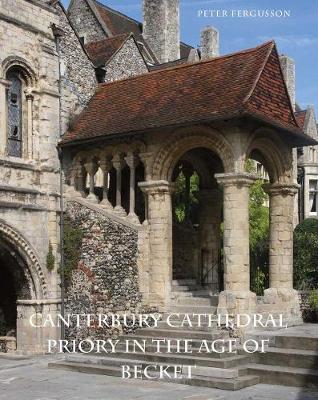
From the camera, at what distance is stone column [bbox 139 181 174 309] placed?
1491cm

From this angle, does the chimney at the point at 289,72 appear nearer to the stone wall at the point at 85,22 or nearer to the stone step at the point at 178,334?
the stone wall at the point at 85,22

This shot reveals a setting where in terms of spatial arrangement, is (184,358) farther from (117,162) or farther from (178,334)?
(117,162)

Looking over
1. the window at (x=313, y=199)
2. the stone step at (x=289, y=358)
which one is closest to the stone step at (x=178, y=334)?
the stone step at (x=289, y=358)

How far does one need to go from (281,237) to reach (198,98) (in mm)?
3711

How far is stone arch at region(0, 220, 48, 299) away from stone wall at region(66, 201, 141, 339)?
25.9 inches

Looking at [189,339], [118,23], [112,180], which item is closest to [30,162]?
[112,180]

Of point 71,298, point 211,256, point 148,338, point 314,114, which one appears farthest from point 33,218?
point 314,114

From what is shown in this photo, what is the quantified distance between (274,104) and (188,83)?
2.02m

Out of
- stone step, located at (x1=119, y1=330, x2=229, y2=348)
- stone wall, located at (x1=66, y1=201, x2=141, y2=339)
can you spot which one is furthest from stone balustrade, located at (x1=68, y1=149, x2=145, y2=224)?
stone step, located at (x1=119, y1=330, x2=229, y2=348)

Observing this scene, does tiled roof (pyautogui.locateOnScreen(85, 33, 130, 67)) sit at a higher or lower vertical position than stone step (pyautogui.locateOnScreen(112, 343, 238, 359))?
higher

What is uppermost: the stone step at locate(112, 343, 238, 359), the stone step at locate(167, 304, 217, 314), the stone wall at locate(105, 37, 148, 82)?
the stone wall at locate(105, 37, 148, 82)

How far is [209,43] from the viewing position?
32.1m

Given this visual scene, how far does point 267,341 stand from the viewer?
506 inches

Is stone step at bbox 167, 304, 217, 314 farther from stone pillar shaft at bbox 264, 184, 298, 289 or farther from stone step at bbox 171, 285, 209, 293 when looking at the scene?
stone pillar shaft at bbox 264, 184, 298, 289
